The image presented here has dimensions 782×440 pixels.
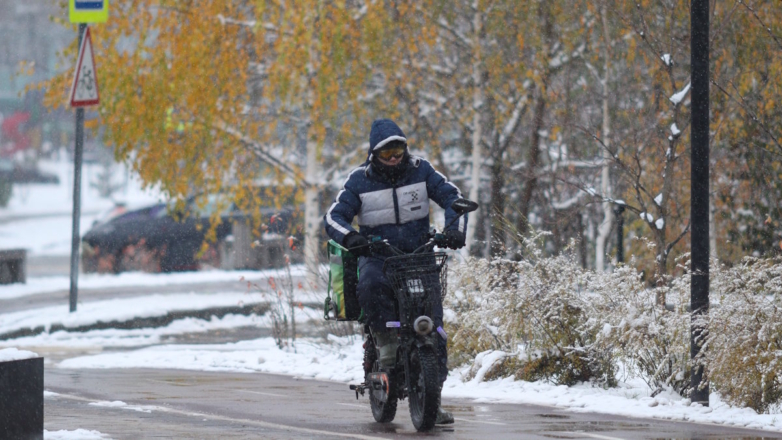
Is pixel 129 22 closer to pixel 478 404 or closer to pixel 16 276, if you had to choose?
pixel 16 276

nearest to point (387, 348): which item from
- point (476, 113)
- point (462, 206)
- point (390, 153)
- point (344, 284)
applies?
point (344, 284)

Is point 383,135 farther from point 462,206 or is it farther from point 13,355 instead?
point 13,355

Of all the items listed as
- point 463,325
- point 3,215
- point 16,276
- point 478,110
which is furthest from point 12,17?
point 463,325

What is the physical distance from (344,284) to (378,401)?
773 millimetres

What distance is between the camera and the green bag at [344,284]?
8.25 m

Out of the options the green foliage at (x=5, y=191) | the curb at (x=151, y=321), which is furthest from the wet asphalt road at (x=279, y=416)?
the green foliage at (x=5, y=191)

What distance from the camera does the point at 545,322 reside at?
34.2 ft

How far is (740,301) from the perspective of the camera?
29.5 ft

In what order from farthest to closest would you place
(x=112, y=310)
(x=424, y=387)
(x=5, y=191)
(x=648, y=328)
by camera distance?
(x=5, y=191) < (x=112, y=310) < (x=648, y=328) < (x=424, y=387)

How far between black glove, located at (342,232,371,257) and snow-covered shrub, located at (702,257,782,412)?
2594mm

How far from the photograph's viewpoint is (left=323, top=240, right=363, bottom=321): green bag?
8.25m

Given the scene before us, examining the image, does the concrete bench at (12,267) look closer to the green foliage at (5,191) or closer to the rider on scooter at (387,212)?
the rider on scooter at (387,212)

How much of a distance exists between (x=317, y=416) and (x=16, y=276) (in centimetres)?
1577

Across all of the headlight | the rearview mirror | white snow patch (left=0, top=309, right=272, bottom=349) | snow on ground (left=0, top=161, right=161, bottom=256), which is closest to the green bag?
the headlight
